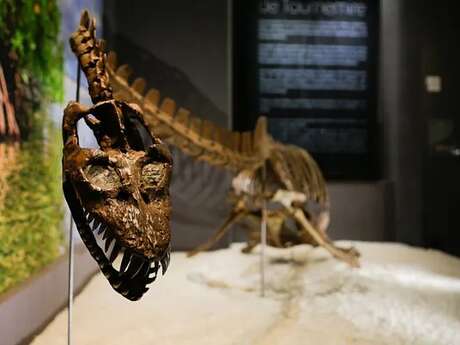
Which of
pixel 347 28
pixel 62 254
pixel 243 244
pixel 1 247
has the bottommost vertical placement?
pixel 243 244

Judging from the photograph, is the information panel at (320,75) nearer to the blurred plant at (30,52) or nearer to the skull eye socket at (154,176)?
the blurred plant at (30,52)

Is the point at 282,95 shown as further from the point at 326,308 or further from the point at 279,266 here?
the point at 326,308

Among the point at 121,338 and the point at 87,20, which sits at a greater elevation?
the point at 87,20

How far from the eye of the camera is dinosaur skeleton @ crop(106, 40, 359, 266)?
8.54 feet

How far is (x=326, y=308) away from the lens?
2445 mm

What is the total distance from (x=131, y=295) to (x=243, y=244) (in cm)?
318

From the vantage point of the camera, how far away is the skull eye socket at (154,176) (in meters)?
1.22

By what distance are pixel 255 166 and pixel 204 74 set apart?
1.29m

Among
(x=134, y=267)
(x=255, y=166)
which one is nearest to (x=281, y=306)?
(x=255, y=166)

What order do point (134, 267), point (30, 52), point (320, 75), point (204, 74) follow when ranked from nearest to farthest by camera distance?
point (134, 267), point (30, 52), point (204, 74), point (320, 75)

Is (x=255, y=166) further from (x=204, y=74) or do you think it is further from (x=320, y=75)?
(x=320, y=75)

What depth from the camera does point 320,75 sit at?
14.6 feet

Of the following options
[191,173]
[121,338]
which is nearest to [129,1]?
[191,173]

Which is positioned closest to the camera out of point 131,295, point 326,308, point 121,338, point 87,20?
point 131,295
